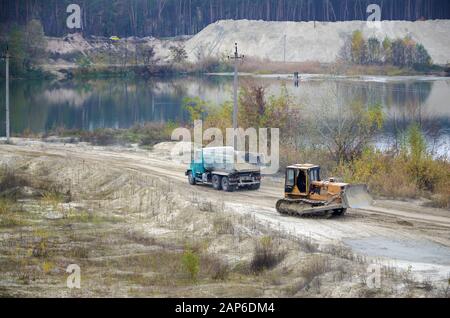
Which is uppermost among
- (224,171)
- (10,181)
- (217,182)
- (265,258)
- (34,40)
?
(34,40)

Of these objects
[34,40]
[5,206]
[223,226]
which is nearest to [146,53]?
[34,40]

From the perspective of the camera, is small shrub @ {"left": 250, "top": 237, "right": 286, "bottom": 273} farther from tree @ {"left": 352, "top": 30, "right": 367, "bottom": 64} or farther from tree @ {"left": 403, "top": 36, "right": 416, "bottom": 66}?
tree @ {"left": 403, "top": 36, "right": 416, "bottom": 66}

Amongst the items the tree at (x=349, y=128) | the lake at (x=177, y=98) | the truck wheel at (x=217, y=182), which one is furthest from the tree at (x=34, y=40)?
the truck wheel at (x=217, y=182)

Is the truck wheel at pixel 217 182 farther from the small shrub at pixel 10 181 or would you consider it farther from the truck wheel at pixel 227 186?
the small shrub at pixel 10 181

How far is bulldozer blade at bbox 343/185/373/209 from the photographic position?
33562 millimetres

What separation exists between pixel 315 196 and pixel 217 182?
7.92 metres

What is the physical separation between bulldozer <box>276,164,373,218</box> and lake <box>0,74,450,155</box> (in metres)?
13.8

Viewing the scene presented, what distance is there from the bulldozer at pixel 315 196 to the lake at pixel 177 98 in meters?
13.8

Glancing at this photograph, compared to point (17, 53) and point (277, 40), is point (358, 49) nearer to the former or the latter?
point (277, 40)

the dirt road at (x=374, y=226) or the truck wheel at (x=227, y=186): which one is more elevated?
the truck wheel at (x=227, y=186)

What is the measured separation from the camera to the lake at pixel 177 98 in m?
63.3

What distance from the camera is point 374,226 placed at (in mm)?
32906

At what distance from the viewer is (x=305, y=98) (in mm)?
57938

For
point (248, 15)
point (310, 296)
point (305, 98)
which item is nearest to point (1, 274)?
point (310, 296)
